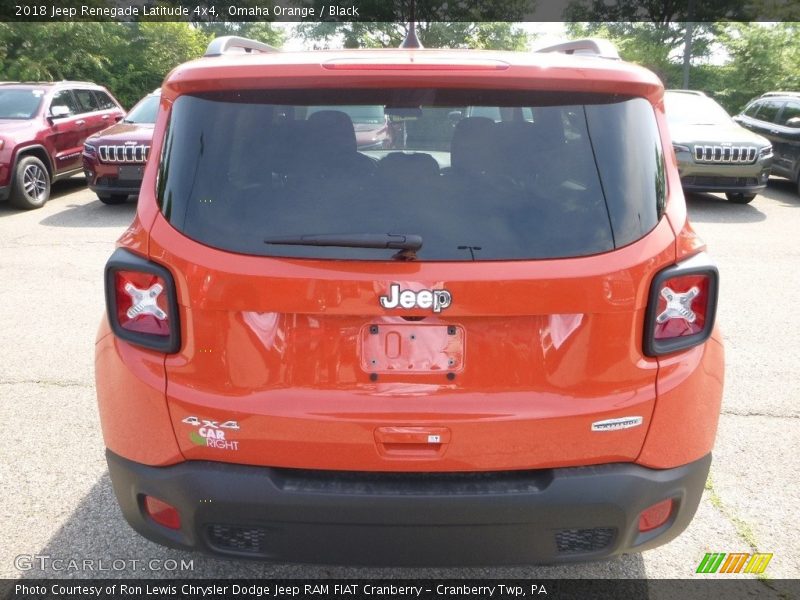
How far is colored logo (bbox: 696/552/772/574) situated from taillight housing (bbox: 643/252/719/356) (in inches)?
44.4

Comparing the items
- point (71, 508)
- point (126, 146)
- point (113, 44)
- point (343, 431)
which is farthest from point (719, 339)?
point (113, 44)

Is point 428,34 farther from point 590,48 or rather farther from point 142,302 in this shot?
point 142,302

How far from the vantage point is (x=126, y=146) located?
10102 millimetres

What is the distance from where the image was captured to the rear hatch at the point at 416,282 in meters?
1.97

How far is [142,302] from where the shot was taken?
2135 millimetres

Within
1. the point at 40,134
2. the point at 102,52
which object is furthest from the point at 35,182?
the point at 102,52

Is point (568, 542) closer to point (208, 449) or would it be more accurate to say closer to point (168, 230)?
point (208, 449)

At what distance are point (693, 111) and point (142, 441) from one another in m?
12.1

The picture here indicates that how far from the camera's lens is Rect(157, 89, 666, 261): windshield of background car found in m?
2.00

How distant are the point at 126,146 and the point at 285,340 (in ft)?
29.9

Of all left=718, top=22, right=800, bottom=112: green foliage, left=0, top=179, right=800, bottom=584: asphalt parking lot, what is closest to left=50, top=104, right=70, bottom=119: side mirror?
left=0, top=179, right=800, bottom=584: asphalt parking lot

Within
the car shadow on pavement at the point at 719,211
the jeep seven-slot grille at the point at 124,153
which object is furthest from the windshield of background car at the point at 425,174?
the jeep seven-slot grille at the point at 124,153

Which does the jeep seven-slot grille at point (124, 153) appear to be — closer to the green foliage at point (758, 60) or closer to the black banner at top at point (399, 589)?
the black banner at top at point (399, 589)

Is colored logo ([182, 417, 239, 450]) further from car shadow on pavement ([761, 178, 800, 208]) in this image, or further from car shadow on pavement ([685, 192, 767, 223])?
car shadow on pavement ([761, 178, 800, 208])
